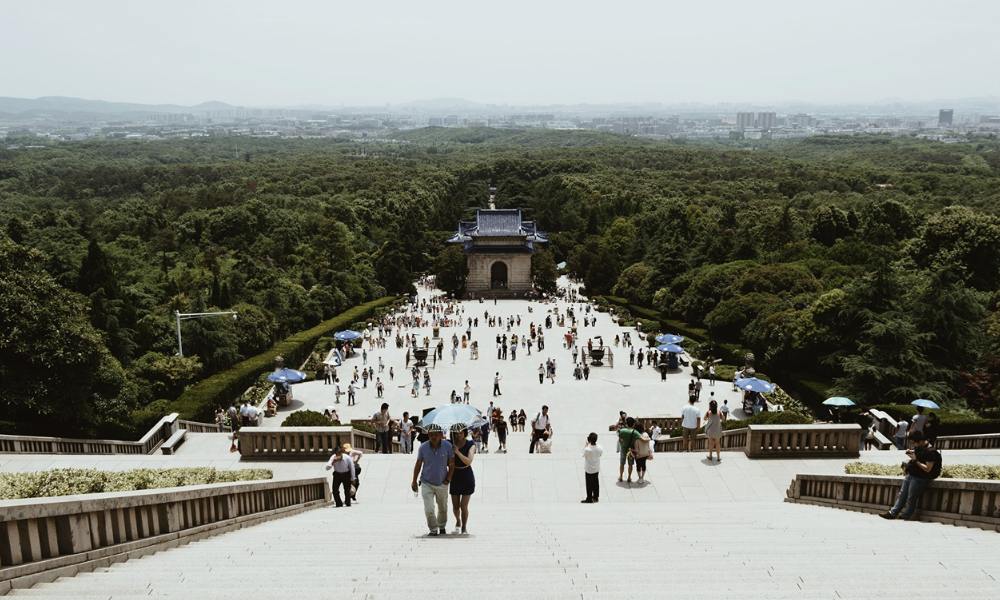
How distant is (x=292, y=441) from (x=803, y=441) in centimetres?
1023

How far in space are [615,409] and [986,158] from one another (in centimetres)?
15498

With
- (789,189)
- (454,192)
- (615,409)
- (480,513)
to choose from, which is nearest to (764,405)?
(615,409)

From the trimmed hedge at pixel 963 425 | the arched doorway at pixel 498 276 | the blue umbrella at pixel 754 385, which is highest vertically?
the trimmed hedge at pixel 963 425

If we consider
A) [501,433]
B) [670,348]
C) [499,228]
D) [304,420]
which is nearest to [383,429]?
[304,420]

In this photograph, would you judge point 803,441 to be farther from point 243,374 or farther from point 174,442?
point 243,374

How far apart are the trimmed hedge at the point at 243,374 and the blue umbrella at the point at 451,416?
475 inches

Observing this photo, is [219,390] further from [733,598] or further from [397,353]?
[733,598]

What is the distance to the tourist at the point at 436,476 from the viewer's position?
30.6 feet

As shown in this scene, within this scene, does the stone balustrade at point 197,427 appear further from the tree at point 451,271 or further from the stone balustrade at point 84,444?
the tree at point 451,271

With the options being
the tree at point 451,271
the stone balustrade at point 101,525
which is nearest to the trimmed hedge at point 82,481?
the stone balustrade at point 101,525

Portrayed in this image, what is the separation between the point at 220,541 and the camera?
27.8 feet

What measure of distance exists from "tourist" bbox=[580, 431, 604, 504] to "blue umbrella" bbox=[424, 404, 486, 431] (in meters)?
3.59

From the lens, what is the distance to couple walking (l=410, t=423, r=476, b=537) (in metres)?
9.33

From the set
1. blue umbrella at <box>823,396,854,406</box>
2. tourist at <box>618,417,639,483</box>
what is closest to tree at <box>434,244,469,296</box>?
blue umbrella at <box>823,396,854,406</box>
